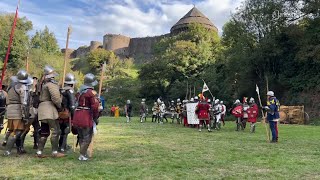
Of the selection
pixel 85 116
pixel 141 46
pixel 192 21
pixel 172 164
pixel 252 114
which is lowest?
pixel 172 164

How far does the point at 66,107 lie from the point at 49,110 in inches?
28.6

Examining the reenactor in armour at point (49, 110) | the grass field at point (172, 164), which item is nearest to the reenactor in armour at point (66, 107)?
the reenactor in armour at point (49, 110)

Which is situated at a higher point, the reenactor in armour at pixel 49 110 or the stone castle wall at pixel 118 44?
the stone castle wall at pixel 118 44

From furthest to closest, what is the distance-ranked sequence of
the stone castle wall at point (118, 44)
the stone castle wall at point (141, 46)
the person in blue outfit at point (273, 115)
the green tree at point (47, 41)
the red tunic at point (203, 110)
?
the stone castle wall at point (118, 44)
the stone castle wall at point (141, 46)
the green tree at point (47, 41)
the red tunic at point (203, 110)
the person in blue outfit at point (273, 115)

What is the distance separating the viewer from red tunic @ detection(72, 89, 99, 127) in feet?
28.7

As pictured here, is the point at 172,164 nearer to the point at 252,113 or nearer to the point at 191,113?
the point at 252,113

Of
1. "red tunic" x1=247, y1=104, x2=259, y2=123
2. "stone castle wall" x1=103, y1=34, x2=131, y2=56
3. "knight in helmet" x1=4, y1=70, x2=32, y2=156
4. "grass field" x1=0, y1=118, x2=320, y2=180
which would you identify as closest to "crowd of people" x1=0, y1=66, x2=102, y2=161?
"knight in helmet" x1=4, y1=70, x2=32, y2=156

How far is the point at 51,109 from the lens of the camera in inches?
353

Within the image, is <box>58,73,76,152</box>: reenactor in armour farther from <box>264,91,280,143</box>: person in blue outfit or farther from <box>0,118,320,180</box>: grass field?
<box>264,91,280,143</box>: person in blue outfit

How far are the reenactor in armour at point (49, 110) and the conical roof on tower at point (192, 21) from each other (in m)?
74.8

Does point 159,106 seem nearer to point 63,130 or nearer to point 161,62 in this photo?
point 63,130

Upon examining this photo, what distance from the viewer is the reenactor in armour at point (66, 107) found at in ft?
30.6

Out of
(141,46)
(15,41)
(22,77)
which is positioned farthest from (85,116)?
(141,46)

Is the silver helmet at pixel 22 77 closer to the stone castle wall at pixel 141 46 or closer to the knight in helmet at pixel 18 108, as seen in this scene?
the knight in helmet at pixel 18 108
